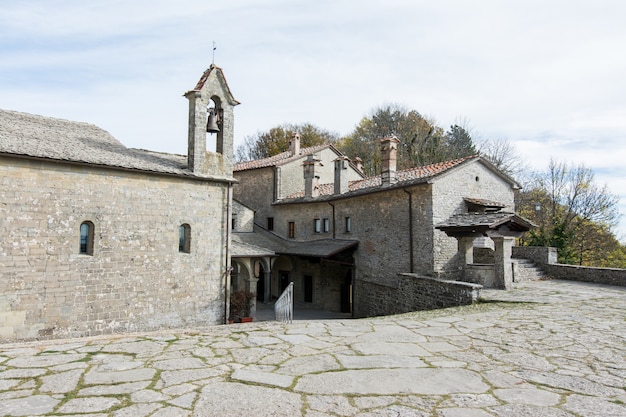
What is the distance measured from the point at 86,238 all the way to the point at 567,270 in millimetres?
17863

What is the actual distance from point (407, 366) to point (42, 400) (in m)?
3.79

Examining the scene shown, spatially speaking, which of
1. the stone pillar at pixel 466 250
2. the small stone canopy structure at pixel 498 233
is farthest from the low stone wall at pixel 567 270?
the stone pillar at pixel 466 250

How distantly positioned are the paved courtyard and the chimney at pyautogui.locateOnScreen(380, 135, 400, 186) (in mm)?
11234

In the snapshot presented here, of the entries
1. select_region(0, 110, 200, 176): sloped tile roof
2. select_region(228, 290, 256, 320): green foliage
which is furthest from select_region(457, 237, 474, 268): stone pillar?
select_region(0, 110, 200, 176): sloped tile roof

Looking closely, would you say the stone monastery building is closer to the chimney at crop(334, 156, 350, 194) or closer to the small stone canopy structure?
the small stone canopy structure

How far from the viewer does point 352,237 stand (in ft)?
67.3

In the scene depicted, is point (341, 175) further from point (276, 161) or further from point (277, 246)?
point (276, 161)

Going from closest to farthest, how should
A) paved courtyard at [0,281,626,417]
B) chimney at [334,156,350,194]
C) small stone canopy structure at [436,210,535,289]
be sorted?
paved courtyard at [0,281,626,417], small stone canopy structure at [436,210,535,289], chimney at [334,156,350,194]

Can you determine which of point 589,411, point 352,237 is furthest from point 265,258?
point 589,411

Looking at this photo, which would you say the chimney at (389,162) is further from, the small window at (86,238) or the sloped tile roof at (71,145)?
the small window at (86,238)

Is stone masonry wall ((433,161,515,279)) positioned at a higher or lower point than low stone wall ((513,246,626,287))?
higher

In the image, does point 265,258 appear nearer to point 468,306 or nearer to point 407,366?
point 468,306

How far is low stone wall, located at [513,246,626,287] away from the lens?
1498 cm

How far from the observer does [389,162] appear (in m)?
18.2
